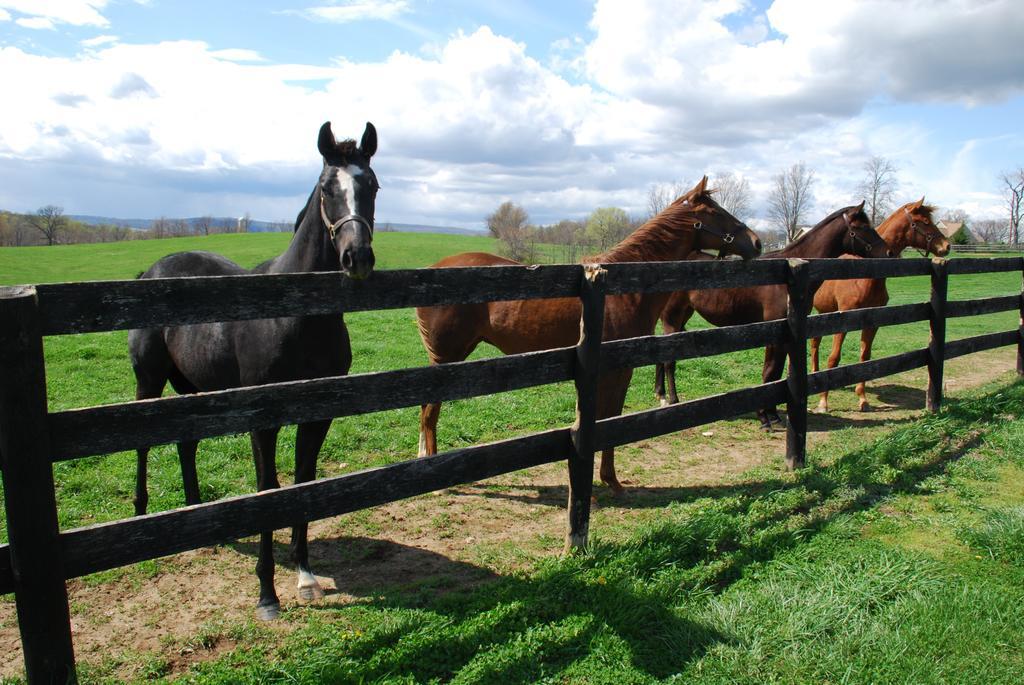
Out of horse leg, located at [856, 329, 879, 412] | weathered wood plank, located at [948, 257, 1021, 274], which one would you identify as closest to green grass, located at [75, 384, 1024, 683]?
horse leg, located at [856, 329, 879, 412]

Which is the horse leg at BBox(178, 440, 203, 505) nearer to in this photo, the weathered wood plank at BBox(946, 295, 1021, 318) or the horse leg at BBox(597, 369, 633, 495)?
the horse leg at BBox(597, 369, 633, 495)

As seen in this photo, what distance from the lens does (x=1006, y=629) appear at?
3.23m

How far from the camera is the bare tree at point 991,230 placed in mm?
77400

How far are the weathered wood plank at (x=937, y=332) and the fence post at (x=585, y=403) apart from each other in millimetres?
5631

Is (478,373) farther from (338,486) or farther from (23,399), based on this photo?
(23,399)

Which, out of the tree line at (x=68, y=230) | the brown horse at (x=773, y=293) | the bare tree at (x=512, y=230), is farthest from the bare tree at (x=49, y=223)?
the brown horse at (x=773, y=293)

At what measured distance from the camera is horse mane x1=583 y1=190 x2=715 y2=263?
5.95m

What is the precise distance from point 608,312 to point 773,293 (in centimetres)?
411

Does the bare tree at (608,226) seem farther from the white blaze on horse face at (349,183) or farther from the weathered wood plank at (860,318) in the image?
the white blaze on horse face at (349,183)

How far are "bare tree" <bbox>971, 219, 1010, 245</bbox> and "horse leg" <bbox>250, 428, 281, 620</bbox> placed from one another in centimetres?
9083

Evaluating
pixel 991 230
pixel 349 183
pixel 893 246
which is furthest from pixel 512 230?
pixel 991 230

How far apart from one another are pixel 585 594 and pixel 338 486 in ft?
4.72

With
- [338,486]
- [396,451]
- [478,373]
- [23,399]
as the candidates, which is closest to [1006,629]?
[478,373]

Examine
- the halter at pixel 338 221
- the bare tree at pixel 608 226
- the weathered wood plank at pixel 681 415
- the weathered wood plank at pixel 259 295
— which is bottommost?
the weathered wood plank at pixel 681 415
